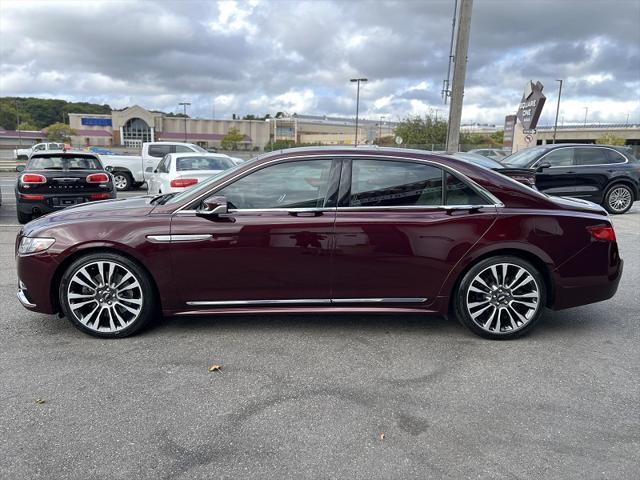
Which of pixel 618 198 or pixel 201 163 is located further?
pixel 618 198

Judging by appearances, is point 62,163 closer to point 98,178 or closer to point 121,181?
point 98,178

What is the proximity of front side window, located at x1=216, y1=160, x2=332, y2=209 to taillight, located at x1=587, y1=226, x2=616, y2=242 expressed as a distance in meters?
2.30

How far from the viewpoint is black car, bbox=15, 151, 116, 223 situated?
9.28 metres

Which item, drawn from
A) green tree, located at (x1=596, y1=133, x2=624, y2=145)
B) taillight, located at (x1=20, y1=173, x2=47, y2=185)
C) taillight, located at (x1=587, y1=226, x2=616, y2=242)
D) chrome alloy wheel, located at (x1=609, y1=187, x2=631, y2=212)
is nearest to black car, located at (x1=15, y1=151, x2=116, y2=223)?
taillight, located at (x1=20, y1=173, x2=47, y2=185)

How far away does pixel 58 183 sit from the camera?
30.9 feet

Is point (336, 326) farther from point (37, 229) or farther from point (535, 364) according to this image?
point (37, 229)

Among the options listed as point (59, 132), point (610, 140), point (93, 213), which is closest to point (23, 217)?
point (93, 213)

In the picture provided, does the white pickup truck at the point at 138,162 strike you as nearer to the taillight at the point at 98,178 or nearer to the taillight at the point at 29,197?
the taillight at the point at 98,178

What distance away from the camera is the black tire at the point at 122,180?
1836 centimetres

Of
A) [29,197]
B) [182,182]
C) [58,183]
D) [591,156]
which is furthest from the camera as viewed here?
[591,156]

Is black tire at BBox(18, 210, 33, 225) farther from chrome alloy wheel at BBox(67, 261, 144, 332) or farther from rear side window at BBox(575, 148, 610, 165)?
rear side window at BBox(575, 148, 610, 165)

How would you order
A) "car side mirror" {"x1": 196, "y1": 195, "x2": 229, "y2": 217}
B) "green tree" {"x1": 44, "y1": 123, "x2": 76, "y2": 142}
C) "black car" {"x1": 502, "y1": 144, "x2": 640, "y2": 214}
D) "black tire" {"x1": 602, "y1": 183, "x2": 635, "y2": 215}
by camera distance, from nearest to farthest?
"car side mirror" {"x1": 196, "y1": 195, "x2": 229, "y2": 217}
"black car" {"x1": 502, "y1": 144, "x2": 640, "y2": 214}
"black tire" {"x1": 602, "y1": 183, "x2": 635, "y2": 215}
"green tree" {"x1": 44, "y1": 123, "x2": 76, "y2": 142}

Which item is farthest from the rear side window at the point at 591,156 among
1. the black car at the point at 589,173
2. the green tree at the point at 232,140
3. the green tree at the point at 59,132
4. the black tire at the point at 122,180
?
the green tree at the point at 59,132

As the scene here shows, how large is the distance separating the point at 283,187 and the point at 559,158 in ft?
32.1
